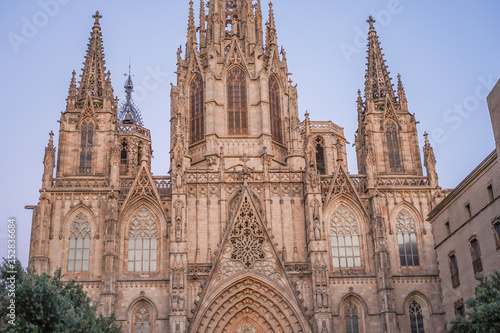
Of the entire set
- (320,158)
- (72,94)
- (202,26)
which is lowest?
(320,158)

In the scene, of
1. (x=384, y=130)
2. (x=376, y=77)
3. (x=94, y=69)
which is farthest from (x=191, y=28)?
(x=384, y=130)

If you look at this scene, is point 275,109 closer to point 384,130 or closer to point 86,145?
point 384,130

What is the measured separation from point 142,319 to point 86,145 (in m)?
13.3

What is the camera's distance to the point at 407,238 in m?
44.6

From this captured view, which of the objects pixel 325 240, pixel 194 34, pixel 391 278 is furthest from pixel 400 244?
pixel 194 34

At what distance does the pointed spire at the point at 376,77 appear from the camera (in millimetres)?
50312

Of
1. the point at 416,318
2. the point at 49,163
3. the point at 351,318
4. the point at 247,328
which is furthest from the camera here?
the point at 49,163

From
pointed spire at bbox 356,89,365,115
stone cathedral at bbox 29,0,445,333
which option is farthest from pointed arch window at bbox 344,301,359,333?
pointed spire at bbox 356,89,365,115

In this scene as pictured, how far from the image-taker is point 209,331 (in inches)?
1580

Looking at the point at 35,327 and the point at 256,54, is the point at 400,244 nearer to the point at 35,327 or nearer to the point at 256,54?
the point at 256,54

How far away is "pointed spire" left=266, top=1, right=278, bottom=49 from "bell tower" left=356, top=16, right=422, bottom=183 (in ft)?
25.8

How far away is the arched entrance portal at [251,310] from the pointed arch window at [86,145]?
1338 centimetres

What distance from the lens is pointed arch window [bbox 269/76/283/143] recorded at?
162ft

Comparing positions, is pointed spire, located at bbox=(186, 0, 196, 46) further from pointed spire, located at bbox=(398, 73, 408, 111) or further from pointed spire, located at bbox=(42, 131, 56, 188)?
pointed spire, located at bbox=(398, 73, 408, 111)
